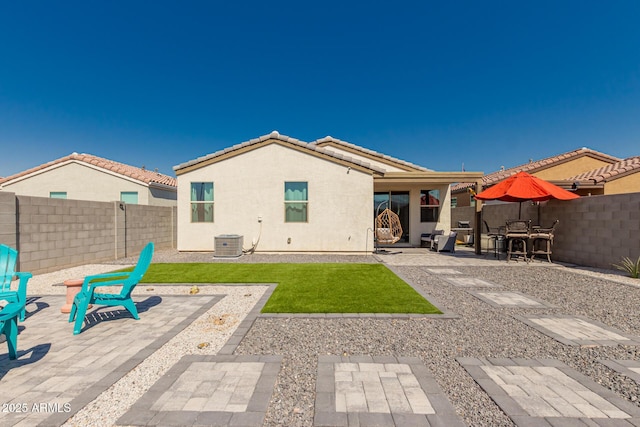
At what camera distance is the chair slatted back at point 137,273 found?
14.3 feet

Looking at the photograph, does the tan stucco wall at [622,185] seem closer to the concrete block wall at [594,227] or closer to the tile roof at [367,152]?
the concrete block wall at [594,227]

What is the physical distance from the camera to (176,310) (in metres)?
5.03

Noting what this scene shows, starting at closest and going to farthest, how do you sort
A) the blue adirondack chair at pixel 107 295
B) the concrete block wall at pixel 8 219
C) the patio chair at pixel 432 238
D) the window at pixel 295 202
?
1. the blue adirondack chair at pixel 107 295
2. the concrete block wall at pixel 8 219
3. the window at pixel 295 202
4. the patio chair at pixel 432 238

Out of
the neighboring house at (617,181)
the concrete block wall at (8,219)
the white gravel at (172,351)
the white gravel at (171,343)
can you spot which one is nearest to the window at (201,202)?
the white gravel at (171,343)

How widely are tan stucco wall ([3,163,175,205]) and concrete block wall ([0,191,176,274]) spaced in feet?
21.6

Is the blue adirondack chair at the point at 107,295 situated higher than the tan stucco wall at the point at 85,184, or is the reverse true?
the tan stucco wall at the point at 85,184

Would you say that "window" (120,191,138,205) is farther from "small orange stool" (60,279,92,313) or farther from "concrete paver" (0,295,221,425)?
"small orange stool" (60,279,92,313)

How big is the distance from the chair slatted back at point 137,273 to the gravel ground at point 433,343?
3.94ft

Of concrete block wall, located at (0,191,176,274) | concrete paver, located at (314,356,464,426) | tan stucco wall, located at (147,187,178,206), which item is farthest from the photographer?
tan stucco wall, located at (147,187,178,206)

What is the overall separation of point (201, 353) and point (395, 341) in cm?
244

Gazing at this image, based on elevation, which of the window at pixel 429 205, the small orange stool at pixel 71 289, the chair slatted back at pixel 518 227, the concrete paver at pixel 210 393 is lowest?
the concrete paver at pixel 210 393

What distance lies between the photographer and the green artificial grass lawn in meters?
5.08

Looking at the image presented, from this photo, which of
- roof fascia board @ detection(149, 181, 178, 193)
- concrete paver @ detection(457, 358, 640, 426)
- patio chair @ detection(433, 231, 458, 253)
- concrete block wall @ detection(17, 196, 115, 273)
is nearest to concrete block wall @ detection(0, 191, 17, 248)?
concrete block wall @ detection(17, 196, 115, 273)

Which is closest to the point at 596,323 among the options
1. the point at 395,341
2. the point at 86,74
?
the point at 395,341
